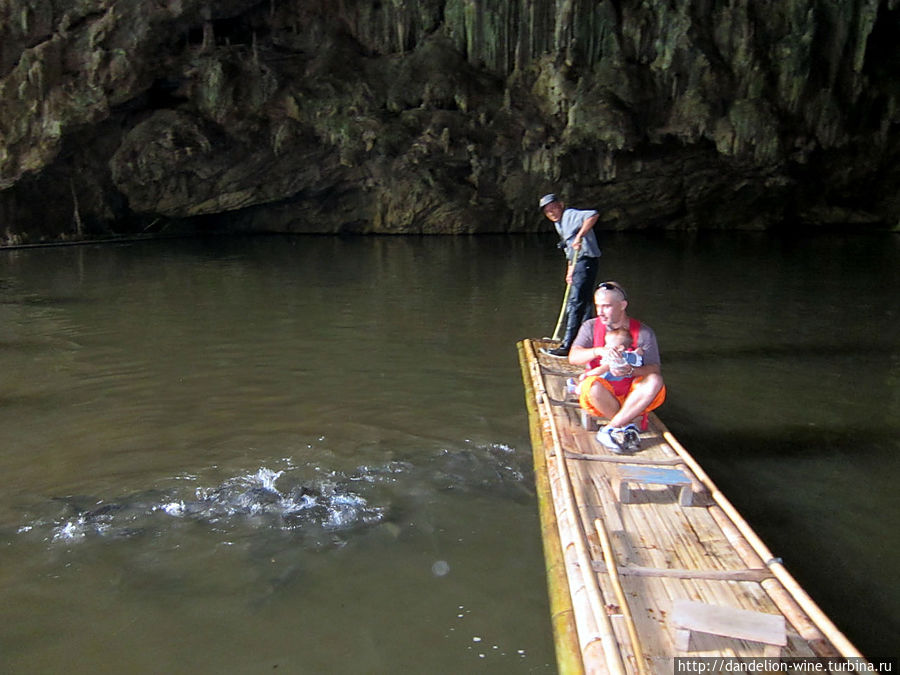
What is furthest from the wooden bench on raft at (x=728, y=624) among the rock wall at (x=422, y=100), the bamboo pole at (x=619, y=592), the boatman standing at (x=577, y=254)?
the rock wall at (x=422, y=100)

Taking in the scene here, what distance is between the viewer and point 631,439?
4477 mm

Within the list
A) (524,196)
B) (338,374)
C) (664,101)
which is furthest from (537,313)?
(524,196)

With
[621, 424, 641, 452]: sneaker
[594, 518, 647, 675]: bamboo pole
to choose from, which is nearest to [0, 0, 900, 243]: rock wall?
[621, 424, 641, 452]: sneaker

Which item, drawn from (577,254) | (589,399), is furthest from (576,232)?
(589,399)

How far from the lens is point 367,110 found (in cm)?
1991

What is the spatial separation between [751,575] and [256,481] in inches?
129

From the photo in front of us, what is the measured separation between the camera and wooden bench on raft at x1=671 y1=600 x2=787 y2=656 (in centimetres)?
235

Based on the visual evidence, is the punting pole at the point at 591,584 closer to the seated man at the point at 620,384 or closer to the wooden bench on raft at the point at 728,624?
the wooden bench on raft at the point at 728,624

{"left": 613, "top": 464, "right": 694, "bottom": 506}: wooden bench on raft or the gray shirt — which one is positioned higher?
the gray shirt

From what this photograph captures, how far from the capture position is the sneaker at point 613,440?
14.5 ft

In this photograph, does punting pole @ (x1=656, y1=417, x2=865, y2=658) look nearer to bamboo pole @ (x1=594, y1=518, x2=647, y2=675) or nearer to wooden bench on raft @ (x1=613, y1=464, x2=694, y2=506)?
wooden bench on raft @ (x1=613, y1=464, x2=694, y2=506)

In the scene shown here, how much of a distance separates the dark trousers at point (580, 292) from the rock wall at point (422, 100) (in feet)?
42.0

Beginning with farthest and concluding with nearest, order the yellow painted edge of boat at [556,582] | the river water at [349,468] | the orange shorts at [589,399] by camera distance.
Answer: the orange shorts at [589,399] → the river water at [349,468] → the yellow painted edge of boat at [556,582]

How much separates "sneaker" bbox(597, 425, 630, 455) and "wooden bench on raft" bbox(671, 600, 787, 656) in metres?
1.99
